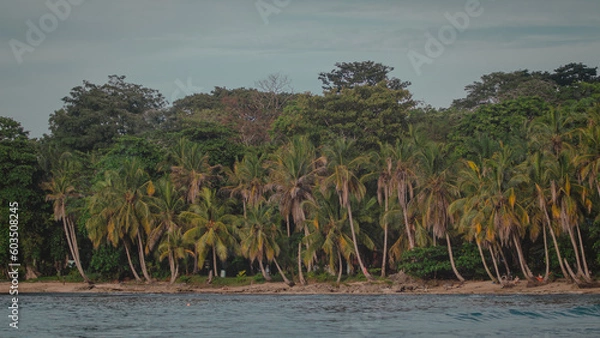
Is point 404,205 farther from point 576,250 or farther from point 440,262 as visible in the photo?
point 576,250

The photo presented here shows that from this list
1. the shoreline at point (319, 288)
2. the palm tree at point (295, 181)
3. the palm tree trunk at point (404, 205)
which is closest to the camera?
the shoreline at point (319, 288)

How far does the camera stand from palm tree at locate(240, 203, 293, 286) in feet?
199

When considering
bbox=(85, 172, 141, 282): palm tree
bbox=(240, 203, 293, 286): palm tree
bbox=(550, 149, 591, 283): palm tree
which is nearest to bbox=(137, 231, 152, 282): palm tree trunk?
bbox=(85, 172, 141, 282): palm tree

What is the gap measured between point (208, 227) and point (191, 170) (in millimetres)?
5481

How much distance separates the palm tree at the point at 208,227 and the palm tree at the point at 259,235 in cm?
141

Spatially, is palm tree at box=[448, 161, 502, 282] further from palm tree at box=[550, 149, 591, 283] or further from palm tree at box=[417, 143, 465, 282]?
palm tree at box=[550, 149, 591, 283]

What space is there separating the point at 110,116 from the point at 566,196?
2029 inches

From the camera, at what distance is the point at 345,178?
6000 centimetres

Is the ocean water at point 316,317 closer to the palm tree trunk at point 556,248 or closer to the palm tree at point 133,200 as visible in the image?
the palm tree trunk at point 556,248

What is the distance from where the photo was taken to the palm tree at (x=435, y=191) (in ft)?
190

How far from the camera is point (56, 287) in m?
64.2

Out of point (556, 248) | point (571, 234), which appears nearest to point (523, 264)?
point (556, 248)

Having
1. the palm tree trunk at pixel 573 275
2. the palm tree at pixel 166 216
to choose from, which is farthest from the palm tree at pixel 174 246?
the palm tree trunk at pixel 573 275

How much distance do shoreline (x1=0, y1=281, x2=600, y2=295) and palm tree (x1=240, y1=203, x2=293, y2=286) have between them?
2928 mm
